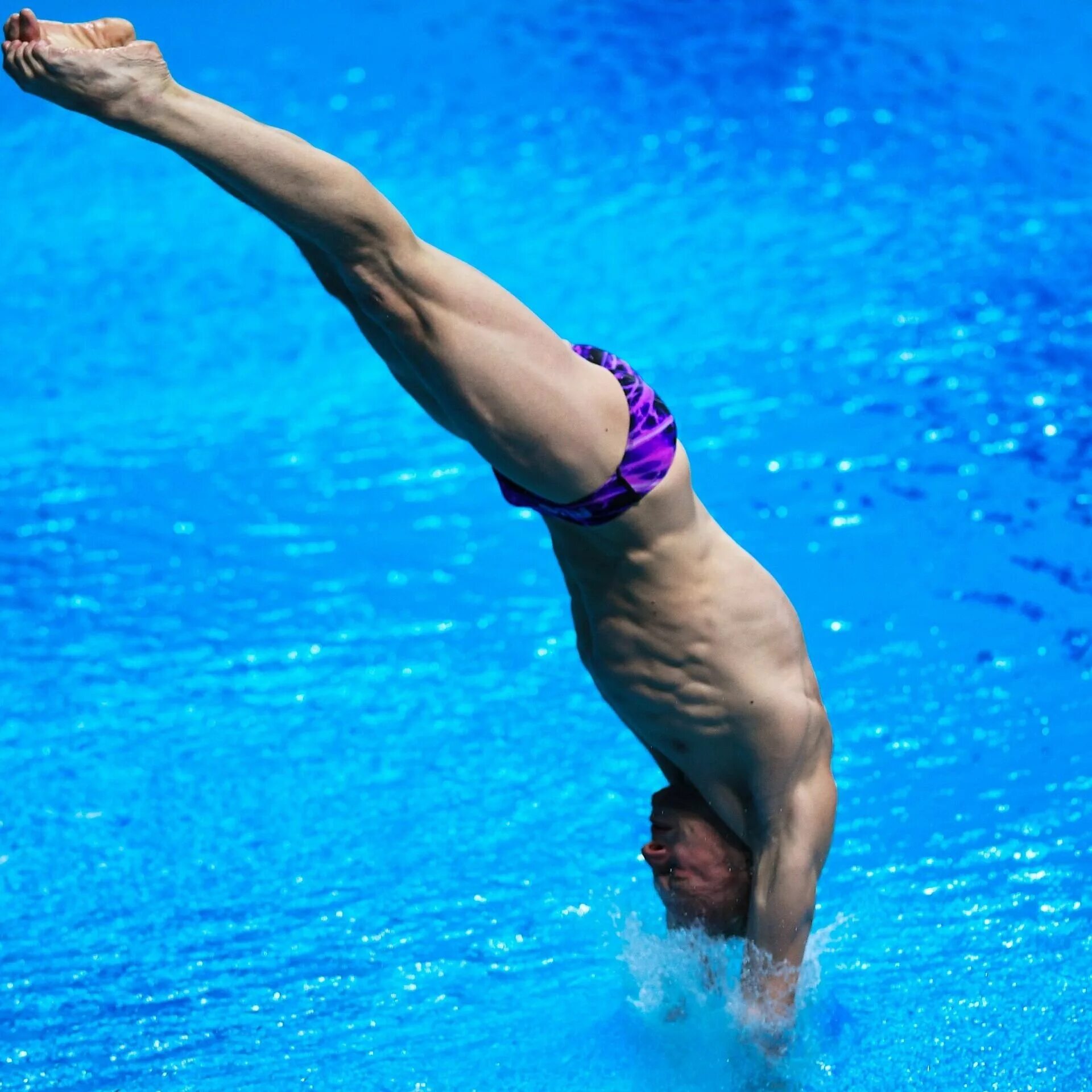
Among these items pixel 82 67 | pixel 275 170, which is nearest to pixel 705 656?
pixel 275 170

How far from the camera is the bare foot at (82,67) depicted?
231 cm

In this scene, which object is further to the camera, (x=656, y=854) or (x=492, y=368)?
(x=656, y=854)

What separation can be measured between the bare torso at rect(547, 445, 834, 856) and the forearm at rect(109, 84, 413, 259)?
704mm

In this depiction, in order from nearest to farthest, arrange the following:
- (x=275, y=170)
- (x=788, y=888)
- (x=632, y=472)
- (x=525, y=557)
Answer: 1. (x=275, y=170)
2. (x=632, y=472)
3. (x=788, y=888)
4. (x=525, y=557)

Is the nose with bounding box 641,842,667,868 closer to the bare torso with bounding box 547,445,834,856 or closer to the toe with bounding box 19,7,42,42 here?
the bare torso with bounding box 547,445,834,856

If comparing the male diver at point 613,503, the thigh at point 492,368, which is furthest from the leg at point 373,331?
the thigh at point 492,368

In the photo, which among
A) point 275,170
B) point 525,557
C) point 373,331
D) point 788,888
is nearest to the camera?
point 275,170

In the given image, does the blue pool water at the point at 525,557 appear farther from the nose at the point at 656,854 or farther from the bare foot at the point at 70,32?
the bare foot at the point at 70,32

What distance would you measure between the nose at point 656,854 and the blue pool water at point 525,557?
A: 1.55ft

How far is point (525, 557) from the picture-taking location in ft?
17.8

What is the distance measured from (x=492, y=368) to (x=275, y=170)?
0.49 meters

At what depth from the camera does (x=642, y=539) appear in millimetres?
2834

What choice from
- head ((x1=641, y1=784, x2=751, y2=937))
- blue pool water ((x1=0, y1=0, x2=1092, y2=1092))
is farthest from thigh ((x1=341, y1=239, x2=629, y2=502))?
blue pool water ((x1=0, y1=0, x2=1092, y2=1092))

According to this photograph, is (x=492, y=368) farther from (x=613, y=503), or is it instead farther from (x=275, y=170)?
(x=275, y=170)
